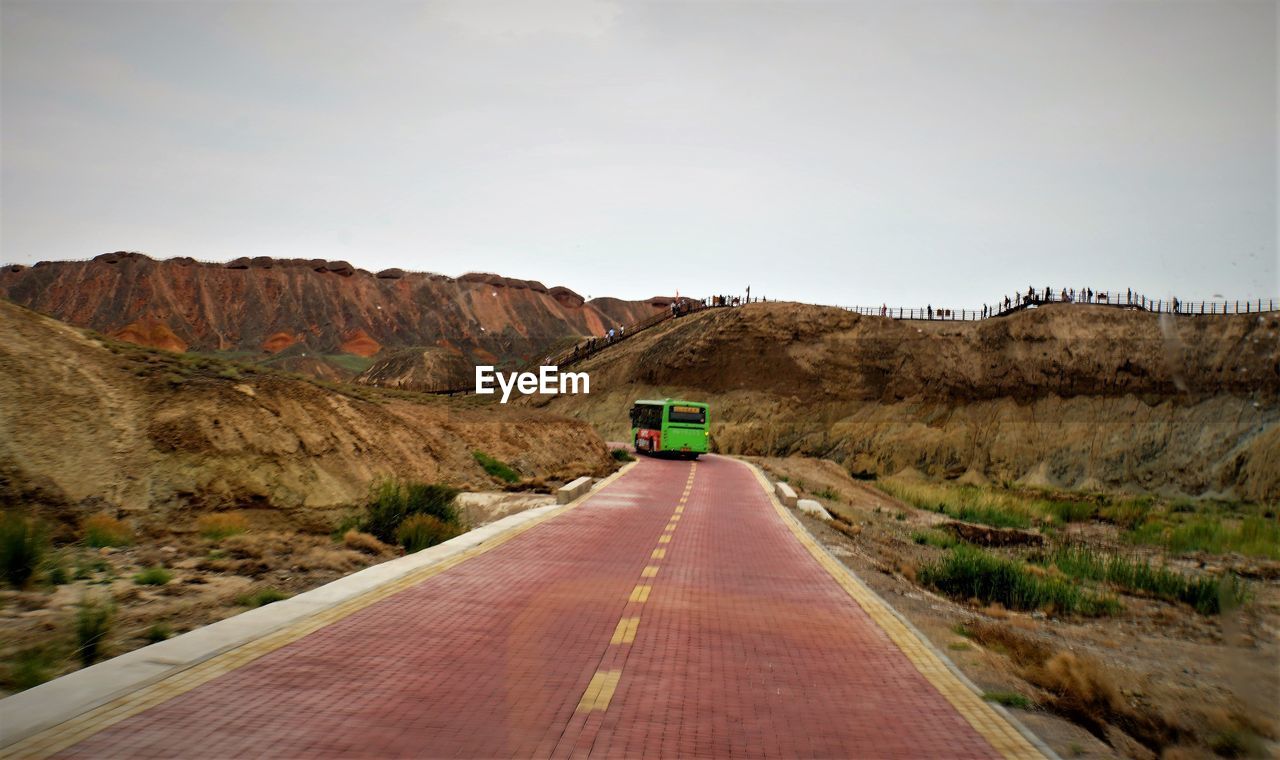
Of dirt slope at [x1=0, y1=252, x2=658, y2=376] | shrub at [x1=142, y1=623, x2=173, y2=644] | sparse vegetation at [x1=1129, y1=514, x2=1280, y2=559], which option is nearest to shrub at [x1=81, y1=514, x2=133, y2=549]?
shrub at [x1=142, y1=623, x2=173, y2=644]

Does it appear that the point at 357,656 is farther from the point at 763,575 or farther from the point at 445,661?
the point at 763,575

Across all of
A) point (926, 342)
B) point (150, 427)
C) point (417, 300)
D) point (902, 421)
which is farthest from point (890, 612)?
point (417, 300)

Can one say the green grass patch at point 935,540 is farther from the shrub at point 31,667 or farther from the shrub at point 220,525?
the shrub at point 31,667

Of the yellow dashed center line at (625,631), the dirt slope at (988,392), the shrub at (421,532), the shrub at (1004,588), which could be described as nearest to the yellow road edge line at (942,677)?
the shrub at (1004,588)

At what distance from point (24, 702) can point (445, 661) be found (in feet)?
9.04

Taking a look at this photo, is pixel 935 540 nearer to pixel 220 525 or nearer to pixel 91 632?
pixel 220 525

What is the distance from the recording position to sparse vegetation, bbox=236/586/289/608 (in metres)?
9.33

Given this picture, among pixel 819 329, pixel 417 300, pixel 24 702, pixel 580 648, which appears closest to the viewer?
pixel 24 702

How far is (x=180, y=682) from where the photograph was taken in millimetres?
6191

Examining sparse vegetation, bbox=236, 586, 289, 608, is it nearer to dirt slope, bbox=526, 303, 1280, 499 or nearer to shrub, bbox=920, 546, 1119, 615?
shrub, bbox=920, 546, 1119, 615

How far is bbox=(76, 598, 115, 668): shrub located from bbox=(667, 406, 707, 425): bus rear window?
37.0 meters

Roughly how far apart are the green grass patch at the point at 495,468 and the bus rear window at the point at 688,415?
1683cm

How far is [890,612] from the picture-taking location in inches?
388

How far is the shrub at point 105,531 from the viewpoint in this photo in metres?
12.8
